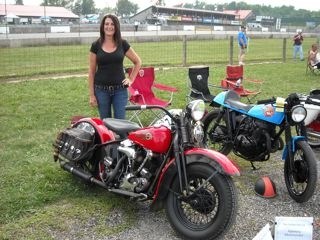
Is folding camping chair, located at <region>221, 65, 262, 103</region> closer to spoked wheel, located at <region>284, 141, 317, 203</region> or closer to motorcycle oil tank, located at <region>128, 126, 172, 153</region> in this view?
spoked wheel, located at <region>284, 141, 317, 203</region>

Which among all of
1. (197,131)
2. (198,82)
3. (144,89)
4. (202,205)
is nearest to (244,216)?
(202,205)

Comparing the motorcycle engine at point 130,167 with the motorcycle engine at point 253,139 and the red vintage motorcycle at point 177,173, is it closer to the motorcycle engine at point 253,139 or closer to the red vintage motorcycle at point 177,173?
the red vintage motorcycle at point 177,173

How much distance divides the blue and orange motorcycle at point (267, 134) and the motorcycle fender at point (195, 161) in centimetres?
114

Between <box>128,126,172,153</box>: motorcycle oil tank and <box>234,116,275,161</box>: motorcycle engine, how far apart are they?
153 centimetres

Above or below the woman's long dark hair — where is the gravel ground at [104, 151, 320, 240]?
below

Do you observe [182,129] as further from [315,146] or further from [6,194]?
[315,146]

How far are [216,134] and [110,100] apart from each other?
137 cm

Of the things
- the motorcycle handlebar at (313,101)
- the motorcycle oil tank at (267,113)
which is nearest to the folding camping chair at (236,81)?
the motorcycle handlebar at (313,101)

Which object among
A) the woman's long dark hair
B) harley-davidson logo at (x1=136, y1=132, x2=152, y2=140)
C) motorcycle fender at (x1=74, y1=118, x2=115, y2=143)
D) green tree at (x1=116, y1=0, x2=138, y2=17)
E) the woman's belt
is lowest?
motorcycle fender at (x1=74, y1=118, x2=115, y2=143)

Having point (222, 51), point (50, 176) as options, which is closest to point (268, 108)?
point (50, 176)

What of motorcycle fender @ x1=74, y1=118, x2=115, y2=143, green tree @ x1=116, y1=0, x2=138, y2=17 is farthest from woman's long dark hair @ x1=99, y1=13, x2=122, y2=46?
green tree @ x1=116, y1=0, x2=138, y2=17

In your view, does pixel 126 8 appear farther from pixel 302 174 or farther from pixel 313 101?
pixel 302 174

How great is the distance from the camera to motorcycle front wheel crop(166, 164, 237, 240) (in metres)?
3.44

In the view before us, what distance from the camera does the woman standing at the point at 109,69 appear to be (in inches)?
201
